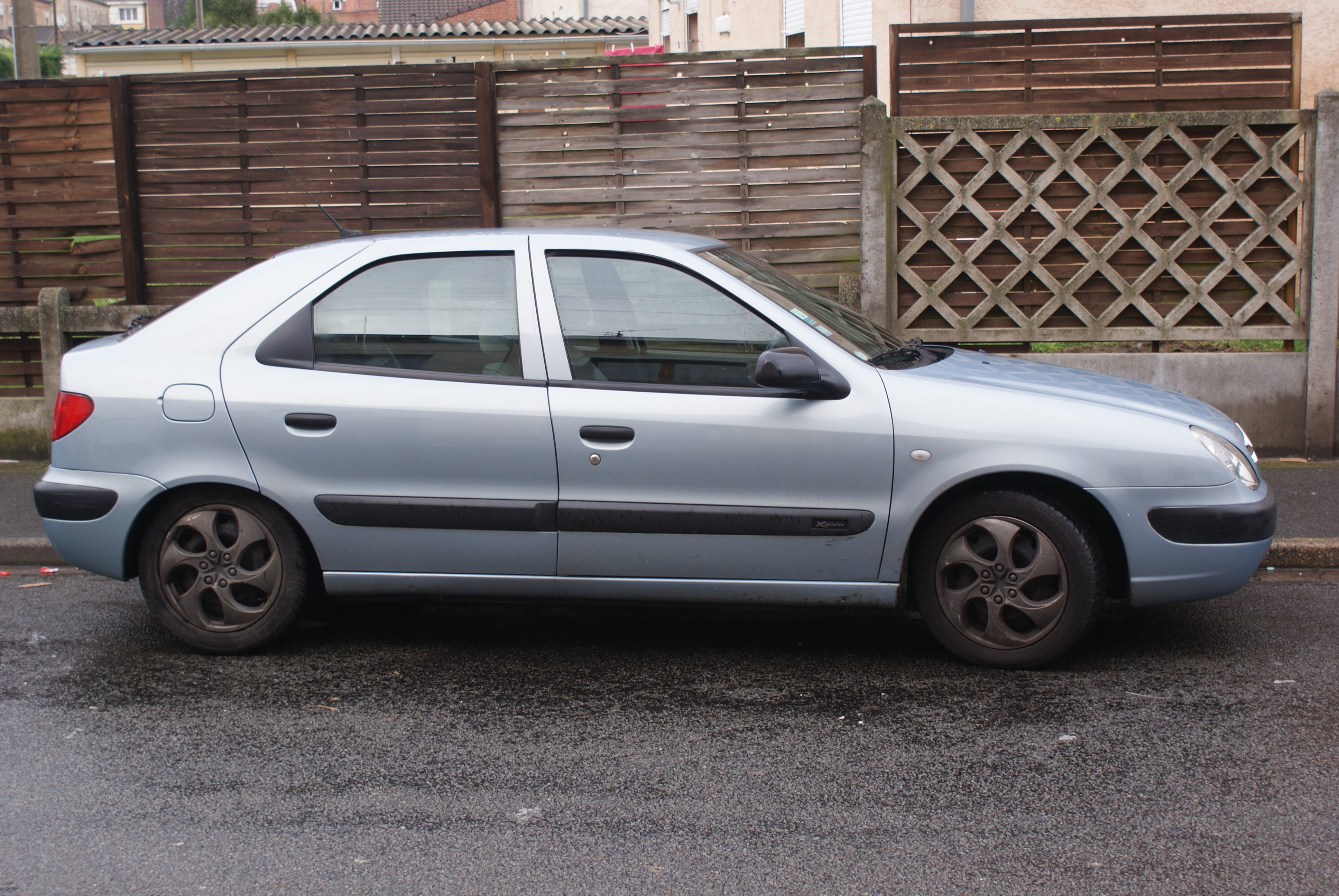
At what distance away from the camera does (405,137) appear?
776cm

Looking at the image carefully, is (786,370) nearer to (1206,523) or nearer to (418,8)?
(1206,523)

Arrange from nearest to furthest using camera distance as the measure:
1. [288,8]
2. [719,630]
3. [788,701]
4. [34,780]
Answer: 1. [34,780]
2. [788,701]
3. [719,630]
4. [288,8]

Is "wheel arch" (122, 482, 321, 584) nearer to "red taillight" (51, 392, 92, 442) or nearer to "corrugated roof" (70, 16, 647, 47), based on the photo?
"red taillight" (51, 392, 92, 442)

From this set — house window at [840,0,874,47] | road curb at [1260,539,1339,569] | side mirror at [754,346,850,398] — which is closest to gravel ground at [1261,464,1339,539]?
road curb at [1260,539,1339,569]

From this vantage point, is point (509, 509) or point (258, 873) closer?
point (258, 873)

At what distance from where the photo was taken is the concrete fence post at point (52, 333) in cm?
792

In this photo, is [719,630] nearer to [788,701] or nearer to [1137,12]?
[788,701]

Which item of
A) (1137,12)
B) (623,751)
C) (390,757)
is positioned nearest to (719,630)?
(623,751)

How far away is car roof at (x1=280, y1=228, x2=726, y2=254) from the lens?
447 cm

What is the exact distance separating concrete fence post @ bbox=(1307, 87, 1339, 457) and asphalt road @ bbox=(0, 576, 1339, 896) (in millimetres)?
2779

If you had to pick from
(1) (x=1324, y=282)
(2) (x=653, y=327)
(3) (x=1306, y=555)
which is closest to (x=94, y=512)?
(2) (x=653, y=327)

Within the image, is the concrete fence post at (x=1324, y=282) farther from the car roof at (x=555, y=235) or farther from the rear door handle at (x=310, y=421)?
the rear door handle at (x=310, y=421)

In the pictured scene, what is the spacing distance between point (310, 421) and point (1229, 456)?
315 centimetres

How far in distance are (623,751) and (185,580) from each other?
75.4 inches
